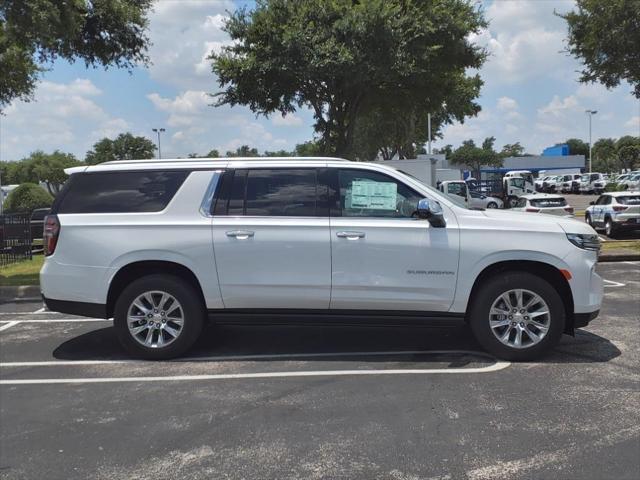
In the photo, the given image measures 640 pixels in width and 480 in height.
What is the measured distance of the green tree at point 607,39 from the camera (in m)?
13.8

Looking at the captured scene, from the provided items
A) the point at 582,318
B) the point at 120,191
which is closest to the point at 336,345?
the point at 582,318

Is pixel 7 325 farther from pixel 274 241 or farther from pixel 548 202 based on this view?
pixel 548 202

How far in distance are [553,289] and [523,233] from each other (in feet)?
1.93

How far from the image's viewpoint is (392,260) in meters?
5.36

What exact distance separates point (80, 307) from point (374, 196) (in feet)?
10.1

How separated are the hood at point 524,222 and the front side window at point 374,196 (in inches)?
20.2

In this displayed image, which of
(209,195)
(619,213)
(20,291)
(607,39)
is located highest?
(607,39)

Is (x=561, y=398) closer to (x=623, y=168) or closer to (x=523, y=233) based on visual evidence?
(x=523, y=233)

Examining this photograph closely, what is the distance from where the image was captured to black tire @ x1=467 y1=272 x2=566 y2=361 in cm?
533

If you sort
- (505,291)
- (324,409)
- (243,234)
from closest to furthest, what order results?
(324,409), (505,291), (243,234)

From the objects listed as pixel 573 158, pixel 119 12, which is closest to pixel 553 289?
pixel 119 12

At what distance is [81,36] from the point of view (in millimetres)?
13438

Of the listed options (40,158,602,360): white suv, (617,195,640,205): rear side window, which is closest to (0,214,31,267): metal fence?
(40,158,602,360): white suv

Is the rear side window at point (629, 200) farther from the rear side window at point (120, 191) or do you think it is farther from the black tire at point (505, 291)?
the rear side window at point (120, 191)
